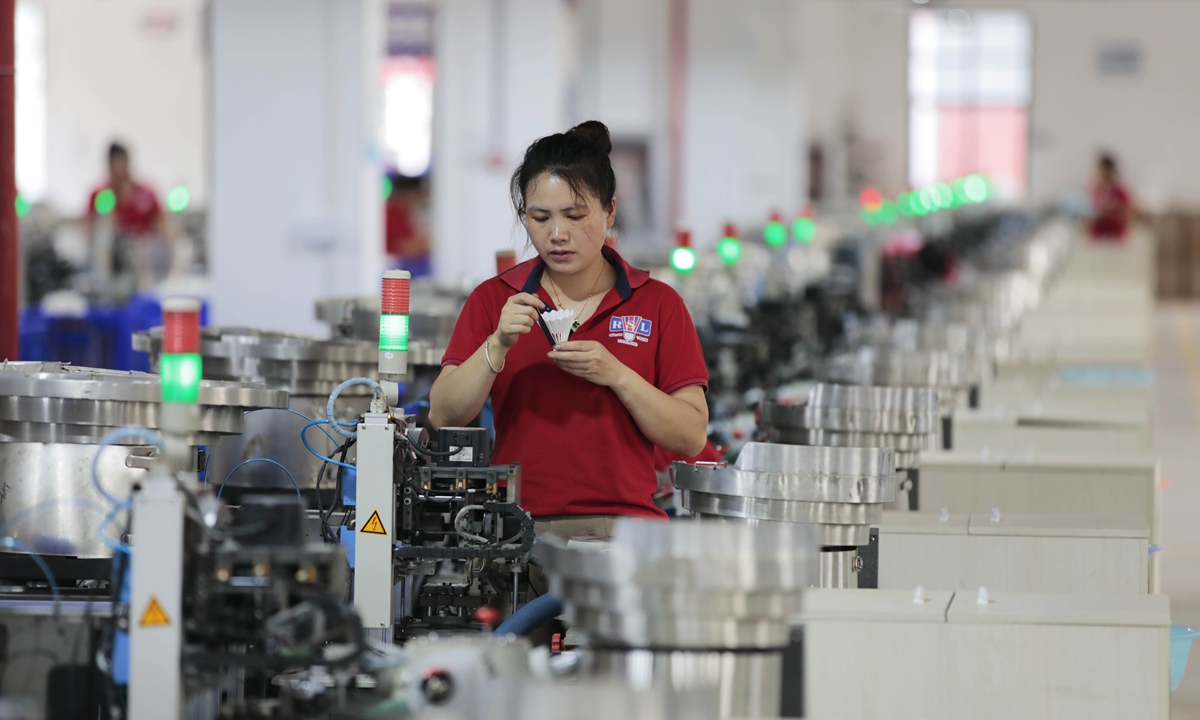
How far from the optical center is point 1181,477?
835cm

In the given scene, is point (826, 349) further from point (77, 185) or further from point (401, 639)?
point (77, 185)

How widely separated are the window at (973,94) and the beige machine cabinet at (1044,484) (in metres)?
19.2

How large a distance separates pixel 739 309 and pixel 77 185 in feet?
40.4

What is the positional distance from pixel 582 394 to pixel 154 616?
95 cm

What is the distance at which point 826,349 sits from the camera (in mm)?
7637

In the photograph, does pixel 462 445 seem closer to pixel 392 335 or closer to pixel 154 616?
pixel 392 335

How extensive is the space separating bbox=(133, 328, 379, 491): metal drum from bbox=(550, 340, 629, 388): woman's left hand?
3.94 ft

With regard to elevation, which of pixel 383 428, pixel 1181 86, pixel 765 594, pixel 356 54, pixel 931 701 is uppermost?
pixel 1181 86

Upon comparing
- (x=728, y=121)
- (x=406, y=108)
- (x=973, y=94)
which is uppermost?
(x=973, y=94)

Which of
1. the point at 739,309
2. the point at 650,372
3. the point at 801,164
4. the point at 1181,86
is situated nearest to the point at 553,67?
the point at 739,309

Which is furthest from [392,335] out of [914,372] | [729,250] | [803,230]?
[803,230]

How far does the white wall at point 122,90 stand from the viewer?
1675 centimetres

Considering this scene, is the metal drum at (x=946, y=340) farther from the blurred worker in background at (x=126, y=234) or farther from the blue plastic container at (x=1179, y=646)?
the blurred worker in background at (x=126, y=234)

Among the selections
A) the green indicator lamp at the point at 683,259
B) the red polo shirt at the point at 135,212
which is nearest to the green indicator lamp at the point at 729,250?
the green indicator lamp at the point at 683,259
